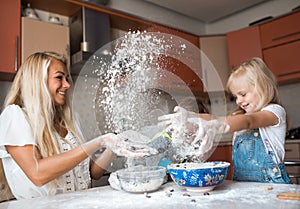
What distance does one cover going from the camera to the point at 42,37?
1.76 m

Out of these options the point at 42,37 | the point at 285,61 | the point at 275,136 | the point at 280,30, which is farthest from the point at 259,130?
the point at 280,30

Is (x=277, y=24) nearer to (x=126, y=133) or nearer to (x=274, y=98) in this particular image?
(x=274, y=98)

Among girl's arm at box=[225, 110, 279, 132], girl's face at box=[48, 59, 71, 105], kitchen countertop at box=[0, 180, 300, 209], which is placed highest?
girl's face at box=[48, 59, 71, 105]

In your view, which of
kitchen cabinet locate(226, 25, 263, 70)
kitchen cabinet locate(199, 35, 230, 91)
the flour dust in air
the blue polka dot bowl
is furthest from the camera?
kitchen cabinet locate(199, 35, 230, 91)

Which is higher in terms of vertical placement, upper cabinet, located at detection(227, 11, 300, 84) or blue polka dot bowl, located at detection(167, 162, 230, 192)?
upper cabinet, located at detection(227, 11, 300, 84)

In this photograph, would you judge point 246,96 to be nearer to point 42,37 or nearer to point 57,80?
point 57,80

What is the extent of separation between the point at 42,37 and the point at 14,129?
106cm

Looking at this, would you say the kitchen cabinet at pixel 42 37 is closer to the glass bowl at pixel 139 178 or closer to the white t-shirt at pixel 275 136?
the glass bowl at pixel 139 178

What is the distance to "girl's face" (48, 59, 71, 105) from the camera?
972 mm

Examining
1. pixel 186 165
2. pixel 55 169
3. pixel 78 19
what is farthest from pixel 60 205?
pixel 78 19

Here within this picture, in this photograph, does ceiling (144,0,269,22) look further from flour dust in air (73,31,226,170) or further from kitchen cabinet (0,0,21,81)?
flour dust in air (73,31,226,170)

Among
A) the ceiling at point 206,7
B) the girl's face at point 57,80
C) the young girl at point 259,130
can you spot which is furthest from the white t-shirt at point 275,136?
the ceiling at point 206,7

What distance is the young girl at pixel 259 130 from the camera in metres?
1.01

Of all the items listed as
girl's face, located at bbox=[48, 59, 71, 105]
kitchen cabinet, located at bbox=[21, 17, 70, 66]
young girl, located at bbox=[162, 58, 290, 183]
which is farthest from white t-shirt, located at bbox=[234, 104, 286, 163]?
kitchen cabinet, located at bbox=[21, 17, 70, 66]
